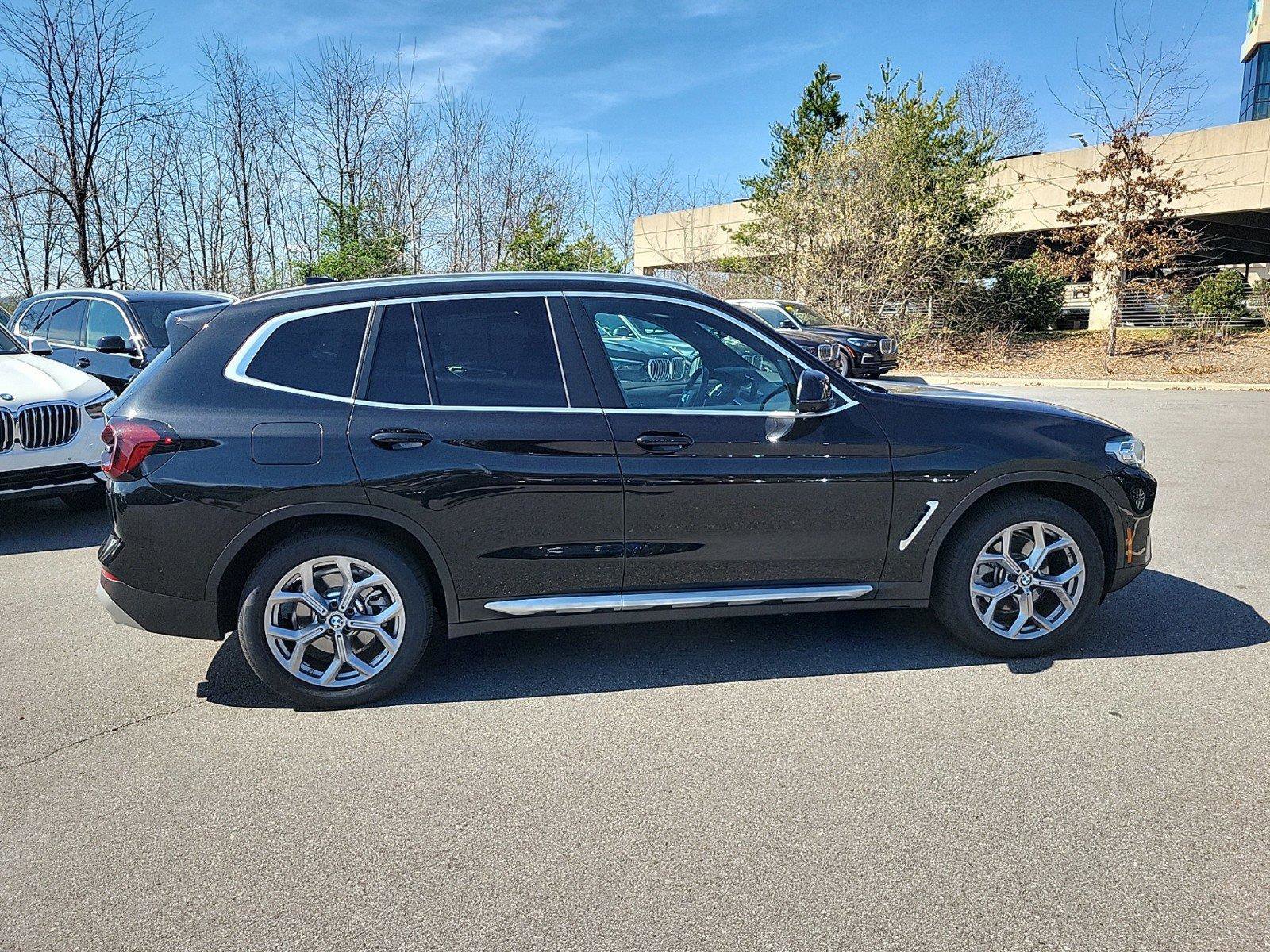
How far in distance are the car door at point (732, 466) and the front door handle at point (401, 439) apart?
0.79 metres

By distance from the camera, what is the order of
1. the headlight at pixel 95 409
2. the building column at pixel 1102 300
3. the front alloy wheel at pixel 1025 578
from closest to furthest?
the front alloy wheel at pixel 1025 578 → the headlight at pixel 95 409 → the building column at pixel 1102 300

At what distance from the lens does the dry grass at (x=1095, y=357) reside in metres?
21.5

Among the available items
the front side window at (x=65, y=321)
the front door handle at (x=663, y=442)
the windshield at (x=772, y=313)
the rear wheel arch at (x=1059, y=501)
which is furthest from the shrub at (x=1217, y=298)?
the front door handle at (x=663, y=442)

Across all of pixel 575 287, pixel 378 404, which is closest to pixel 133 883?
pixel 378 404

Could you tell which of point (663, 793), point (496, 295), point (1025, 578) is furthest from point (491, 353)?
point (1025, 578)

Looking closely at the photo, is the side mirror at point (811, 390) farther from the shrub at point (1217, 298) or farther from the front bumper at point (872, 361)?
the shrub at point (1217, 298)

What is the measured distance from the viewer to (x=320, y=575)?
159 inches

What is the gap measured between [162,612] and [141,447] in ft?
2.29

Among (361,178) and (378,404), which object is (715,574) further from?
(361,178)

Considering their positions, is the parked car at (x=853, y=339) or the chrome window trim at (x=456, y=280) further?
the parked car at (x=853, y=339)

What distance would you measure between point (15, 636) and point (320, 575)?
221 centimetres

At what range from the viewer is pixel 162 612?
4.00 meters

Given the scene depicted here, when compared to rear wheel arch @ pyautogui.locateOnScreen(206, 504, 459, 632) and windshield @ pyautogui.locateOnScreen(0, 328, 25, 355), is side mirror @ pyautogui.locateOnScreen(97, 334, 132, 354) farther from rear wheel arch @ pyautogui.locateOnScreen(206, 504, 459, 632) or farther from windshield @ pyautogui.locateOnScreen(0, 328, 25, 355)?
rear wheel arch @ pyautogui.locateOnScreen(206, 504, 459, 632)

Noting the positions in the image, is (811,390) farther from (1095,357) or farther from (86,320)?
(1095,357)
